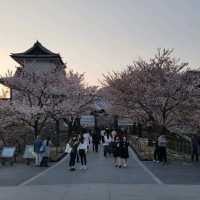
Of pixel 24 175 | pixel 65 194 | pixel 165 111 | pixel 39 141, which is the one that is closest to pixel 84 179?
pixel 24 175

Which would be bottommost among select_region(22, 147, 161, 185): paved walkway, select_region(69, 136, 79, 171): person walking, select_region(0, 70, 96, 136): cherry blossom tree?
select_region(22, 147, 161, 185): paved walkway

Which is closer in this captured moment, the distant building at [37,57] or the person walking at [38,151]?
the person walking at [38,151]

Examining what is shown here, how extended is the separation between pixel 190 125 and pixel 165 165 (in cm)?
2028

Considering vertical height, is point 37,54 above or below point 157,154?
above

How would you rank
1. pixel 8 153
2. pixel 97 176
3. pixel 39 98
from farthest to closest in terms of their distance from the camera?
pixel 39 98, pixel 8 153, pixel 97 176

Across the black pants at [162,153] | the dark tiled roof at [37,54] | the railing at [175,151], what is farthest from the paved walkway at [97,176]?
the dark tiled roof at [37,54]

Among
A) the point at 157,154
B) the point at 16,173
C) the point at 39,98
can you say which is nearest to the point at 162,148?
the point at 157,154

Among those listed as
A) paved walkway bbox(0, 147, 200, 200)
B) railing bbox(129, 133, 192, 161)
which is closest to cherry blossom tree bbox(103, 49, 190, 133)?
railing bbox(129, 133, 192, 161)

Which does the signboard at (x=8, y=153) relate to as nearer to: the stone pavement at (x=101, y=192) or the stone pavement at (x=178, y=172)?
the stone pavement at (x=178, y=172)

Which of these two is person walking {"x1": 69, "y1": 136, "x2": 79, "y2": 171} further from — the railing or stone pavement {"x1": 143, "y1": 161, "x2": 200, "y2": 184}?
the railing

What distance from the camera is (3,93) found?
65.1 meters

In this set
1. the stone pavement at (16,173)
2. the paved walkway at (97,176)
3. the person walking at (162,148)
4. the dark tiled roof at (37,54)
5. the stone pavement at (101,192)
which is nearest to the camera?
the stone pavement at (101,192)

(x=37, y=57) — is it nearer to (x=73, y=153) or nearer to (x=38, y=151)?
(x=38, y=151)

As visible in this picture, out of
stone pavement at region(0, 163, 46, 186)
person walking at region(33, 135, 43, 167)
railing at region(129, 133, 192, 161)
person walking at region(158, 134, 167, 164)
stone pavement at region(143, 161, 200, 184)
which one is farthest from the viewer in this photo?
railing at region(129, 133, 192, 161)
